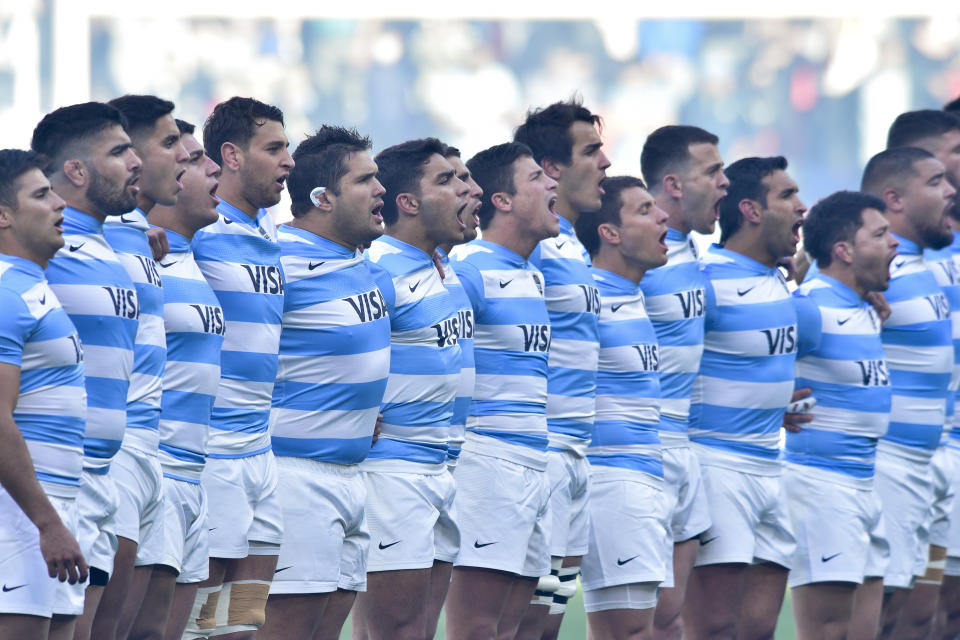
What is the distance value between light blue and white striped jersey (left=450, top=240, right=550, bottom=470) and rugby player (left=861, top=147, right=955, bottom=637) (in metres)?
2.30

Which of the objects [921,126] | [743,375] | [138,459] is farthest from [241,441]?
A: [921,126]

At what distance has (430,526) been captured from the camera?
214 inches

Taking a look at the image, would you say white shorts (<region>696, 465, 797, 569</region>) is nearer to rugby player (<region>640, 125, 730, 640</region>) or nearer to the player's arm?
rugby player (<region>640, 125, 730, 640</region>)

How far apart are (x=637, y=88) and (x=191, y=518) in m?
13.1

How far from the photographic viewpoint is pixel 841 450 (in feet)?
22.9

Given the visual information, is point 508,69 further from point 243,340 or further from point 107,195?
point 107,195

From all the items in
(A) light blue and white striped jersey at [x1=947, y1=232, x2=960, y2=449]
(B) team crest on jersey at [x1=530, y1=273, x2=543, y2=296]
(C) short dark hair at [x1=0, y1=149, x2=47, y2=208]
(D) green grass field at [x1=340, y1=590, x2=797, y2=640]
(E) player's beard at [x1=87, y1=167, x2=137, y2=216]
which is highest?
(C) short dark hair at [x1=0, y1=149, x2=47, y2=208]

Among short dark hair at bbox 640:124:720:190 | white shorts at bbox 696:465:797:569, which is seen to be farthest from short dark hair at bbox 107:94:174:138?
white shorts at bbox 696:465:797:569

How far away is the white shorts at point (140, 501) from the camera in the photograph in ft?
15.1

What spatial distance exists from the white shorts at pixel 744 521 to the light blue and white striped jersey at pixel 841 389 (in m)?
0.36

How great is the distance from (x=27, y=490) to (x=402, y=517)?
172 centimetres

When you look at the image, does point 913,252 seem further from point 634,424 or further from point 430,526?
point 430,526

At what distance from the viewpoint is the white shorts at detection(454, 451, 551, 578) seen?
5.82 metres

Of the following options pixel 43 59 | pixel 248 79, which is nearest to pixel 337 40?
pixel 248 79
